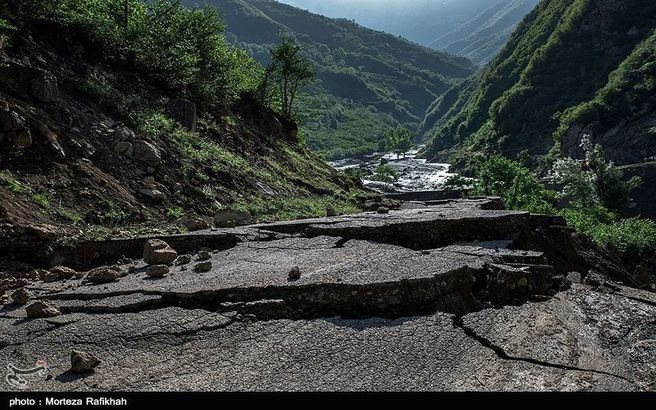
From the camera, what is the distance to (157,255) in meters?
5.80

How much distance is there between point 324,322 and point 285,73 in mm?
21575

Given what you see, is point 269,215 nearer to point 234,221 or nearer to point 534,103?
point 234,221

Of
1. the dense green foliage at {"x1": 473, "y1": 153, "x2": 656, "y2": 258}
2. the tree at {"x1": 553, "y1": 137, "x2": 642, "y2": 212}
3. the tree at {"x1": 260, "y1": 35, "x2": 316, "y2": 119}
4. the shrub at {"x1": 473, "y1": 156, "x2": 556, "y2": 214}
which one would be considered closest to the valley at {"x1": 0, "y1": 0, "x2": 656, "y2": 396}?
the tree at {"x1": 260, "y1": 35, "x2": 316, "y2": 119}

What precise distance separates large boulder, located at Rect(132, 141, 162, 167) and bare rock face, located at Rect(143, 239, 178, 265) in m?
3.97

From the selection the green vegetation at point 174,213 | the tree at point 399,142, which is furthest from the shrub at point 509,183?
the tree at point 399,142

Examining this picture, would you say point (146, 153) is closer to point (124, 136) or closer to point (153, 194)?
point (124, 136)

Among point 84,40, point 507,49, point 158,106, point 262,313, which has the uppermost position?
point 507,49

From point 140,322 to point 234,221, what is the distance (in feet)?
15.7

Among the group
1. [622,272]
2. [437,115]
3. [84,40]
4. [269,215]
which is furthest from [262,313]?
[437,115]

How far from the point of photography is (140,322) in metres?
3.98

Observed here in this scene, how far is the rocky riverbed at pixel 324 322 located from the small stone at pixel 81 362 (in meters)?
0.01

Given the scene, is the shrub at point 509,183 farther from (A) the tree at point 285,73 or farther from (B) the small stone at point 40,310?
(B) the small stone at point 40,310
